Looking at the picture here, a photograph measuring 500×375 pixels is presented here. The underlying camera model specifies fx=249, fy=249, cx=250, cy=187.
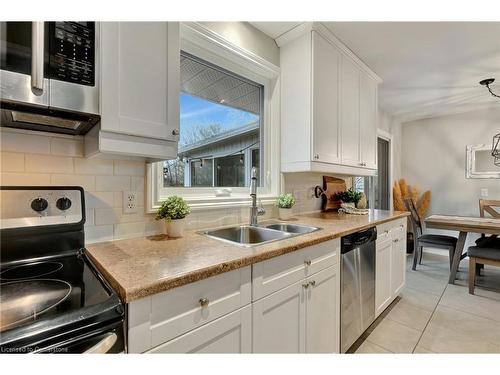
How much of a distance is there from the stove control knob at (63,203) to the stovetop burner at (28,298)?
0.33 m

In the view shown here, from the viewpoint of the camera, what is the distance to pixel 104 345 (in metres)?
0.63

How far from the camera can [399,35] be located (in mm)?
2080

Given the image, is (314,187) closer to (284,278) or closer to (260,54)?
(260,54)

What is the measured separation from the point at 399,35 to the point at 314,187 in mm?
1486

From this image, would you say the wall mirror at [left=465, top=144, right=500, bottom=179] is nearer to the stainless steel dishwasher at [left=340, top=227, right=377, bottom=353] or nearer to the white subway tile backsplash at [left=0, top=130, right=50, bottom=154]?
the stainless steel dishwasher at [left=340, top=227, right=377, bottom=353]

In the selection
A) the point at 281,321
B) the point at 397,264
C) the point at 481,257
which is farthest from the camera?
the point at 481,257

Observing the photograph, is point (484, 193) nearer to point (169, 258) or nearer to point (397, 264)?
point (397, 264)

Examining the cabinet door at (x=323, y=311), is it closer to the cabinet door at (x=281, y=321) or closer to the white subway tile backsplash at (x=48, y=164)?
the cabinet door at (x=281, y=321)

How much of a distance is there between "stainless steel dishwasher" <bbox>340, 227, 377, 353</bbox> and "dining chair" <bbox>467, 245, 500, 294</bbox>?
1567 mm

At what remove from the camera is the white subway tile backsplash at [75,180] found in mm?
1081

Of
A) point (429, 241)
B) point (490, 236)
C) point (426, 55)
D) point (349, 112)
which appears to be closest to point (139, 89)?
point (349, 112)

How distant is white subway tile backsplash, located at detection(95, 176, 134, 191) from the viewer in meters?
1.21

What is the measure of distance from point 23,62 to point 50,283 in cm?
70

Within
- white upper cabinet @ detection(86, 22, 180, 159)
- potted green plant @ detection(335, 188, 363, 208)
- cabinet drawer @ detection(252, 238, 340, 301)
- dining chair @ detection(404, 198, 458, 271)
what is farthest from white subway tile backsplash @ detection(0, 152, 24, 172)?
dining chair @ detection(404, 198, 458, 271)
